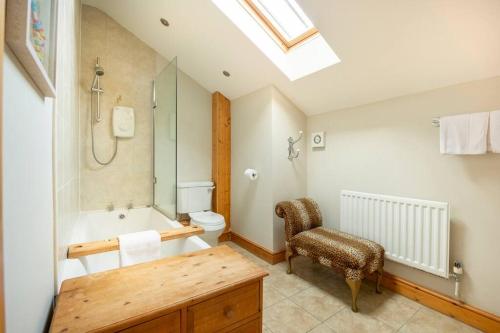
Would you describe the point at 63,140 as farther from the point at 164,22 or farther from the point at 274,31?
the point at 274,31

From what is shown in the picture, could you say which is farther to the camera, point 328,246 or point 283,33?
point 283,33

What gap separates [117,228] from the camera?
264 centimetres

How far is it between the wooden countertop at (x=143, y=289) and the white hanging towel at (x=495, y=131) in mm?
1659

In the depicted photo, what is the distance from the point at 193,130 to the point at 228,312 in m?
2.53

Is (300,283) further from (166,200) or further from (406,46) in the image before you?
(406,46)

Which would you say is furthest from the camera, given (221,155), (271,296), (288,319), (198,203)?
(221,155)

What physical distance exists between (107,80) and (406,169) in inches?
128

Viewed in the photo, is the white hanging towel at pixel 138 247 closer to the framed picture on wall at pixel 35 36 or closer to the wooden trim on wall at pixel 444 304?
the framed picture on wall at pixel 35 36

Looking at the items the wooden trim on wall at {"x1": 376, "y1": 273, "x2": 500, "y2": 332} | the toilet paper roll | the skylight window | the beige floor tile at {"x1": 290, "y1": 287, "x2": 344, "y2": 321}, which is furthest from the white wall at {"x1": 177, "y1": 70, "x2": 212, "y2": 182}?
the wooden trim on wall at {"x1": 376, "y1": 273, "x2": 500, "y2": 332}

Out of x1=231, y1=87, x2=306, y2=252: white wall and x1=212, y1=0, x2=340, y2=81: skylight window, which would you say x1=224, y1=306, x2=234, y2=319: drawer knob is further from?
x1=212, y1=0, x2=340, y2=81: skylight window

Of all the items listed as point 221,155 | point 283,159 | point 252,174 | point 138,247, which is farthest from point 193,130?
point 138,247

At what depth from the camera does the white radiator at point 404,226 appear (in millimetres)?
1658

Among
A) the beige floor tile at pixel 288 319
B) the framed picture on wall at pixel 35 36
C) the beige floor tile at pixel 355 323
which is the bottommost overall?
the beige floor tile at pixel 288 319

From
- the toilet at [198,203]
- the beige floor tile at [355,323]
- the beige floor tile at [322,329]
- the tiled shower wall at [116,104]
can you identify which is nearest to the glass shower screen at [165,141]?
the tiled shower wall at [116,104]
